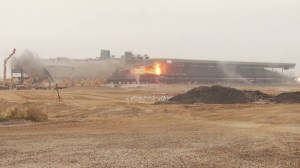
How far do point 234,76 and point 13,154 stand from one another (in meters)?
112

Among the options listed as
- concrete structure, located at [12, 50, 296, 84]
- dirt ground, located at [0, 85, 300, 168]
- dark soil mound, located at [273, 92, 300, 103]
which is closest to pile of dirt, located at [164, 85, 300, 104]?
dark soil mound, located at [273, 92, 300, 103]

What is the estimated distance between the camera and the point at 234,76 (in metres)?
Answer: 121

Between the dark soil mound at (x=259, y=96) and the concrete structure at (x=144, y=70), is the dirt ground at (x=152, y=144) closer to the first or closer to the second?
the dark soil mound at (x=259, y=96)

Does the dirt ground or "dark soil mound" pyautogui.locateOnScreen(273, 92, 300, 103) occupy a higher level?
"dark soil mound" pyautogui.locateOnScreen(273, 92, 300, 103)

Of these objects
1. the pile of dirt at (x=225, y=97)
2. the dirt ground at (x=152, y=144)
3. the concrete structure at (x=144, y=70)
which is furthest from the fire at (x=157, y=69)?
the dirt ground at (x=152, y=144)

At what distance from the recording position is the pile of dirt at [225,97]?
3653 cm

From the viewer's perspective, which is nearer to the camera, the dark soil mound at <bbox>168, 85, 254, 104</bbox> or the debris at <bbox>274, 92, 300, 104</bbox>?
the debris at <bbox>274, 92, 300, 104</bbox>

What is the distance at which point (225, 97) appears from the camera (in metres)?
37.4

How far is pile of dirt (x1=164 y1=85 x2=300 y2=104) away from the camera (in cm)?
3653

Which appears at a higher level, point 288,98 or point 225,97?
point 225,97

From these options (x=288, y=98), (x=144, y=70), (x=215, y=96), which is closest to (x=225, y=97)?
(x=215, y=96)

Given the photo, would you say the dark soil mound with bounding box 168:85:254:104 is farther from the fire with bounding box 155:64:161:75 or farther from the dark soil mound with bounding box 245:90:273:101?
the fire with bounding box 155:64:161:75

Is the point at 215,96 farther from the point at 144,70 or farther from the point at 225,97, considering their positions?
the point at 144,70

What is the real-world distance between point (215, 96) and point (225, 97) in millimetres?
939
